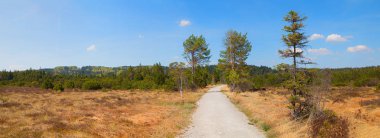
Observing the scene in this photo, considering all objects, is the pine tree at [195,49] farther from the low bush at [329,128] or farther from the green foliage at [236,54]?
the low bush at [329,128]

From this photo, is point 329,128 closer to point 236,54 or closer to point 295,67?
point 295,67

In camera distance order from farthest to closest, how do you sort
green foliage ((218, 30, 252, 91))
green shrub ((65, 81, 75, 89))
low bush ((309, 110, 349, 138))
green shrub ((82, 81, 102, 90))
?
green shrub ((65, 81, 75, 89)) → green shrub ((82, 81, 102, 90)) → green foliage ((218, 30, 252, 91)) → low bush ((309, 110, 349, 138))

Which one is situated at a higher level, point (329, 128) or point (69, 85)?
point (329, 128)

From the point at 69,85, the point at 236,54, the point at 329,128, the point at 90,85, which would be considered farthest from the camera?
the point at 69,85

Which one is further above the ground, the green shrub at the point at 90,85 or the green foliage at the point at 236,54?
the green foliage at the point at 236,54

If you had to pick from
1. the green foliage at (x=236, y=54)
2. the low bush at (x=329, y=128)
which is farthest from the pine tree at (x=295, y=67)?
the green foliage at (x=236, y=54)

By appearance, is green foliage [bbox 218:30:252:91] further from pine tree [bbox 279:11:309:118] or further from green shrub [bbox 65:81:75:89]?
green shrub [bbox 65:81:75:89]

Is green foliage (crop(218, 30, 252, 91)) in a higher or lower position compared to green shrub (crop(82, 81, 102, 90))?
higher

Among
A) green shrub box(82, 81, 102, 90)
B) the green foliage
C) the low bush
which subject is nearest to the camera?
the low bush

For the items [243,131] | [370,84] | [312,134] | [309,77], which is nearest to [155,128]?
[243,131]

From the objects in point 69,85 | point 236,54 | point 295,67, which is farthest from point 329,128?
point 69,85

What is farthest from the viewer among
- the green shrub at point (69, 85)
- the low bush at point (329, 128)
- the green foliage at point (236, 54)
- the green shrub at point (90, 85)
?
the green shrub at point (69, 85)

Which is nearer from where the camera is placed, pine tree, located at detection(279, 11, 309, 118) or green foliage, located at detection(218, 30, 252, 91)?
pine tree, located at detection(279, 11, 309, 118)

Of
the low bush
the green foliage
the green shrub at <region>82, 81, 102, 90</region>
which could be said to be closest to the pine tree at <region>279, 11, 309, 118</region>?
the low bush
